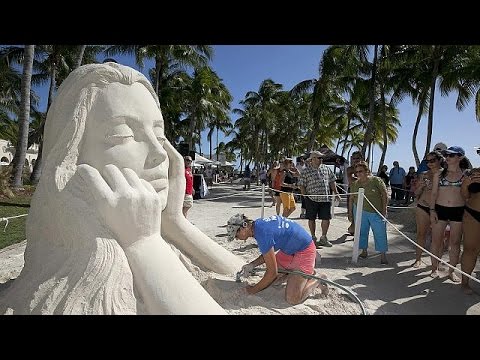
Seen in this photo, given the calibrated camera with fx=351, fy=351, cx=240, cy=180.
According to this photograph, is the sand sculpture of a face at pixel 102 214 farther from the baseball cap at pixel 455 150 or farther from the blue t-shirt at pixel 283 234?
the baseball cap at pixel 455 150

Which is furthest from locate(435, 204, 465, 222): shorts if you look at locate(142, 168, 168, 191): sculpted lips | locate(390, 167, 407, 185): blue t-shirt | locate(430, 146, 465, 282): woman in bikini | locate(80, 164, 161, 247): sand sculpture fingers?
locate(390, 167, 407, 185): blue t-shirt

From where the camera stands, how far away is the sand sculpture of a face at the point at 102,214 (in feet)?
7.49

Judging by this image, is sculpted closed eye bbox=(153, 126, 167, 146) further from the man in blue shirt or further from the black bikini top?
the black bikini top

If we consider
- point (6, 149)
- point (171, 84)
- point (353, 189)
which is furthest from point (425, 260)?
point (6, 149)

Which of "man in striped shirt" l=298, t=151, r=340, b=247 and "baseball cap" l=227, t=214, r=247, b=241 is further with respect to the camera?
"man in striped shirt" l=298, t=151, r=340, b=247

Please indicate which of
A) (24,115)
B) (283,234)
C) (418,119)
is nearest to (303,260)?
(283,234)

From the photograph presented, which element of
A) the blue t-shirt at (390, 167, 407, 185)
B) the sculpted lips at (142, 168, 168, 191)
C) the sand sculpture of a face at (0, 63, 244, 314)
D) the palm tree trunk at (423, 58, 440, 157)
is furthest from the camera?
the palm tree trunk at (423, 58, 440, 157)

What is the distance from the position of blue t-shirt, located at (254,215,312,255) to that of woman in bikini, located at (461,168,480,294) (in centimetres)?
173

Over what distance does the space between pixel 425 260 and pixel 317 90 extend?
16719mm

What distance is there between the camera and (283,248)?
3.46 meters

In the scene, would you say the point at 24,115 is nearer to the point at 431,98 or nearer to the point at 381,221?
the point at 381,221

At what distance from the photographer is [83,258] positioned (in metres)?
2.34

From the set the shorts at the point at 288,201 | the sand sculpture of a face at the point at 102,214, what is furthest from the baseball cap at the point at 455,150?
the shorts at the point at 288,201

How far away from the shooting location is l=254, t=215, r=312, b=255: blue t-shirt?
323 cm
